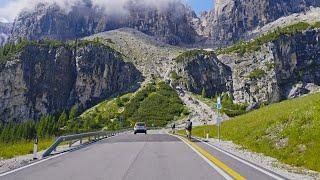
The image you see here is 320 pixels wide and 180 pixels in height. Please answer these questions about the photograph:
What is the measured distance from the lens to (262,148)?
78.3ft

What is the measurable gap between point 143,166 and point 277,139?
12.1m

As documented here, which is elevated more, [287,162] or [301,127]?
[301,127]

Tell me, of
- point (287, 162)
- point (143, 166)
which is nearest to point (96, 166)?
point (143, 166)

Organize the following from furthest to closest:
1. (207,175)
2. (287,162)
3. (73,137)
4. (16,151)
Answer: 1. (73,137)
2. (16,151)
3. (287,162)
4. (207,175)

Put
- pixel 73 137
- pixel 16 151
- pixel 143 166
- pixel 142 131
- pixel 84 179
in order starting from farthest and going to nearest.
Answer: pixel 142 131 < pixel 73 137 < pixel 16 151 < pixel 143 166 < pixel 84 179

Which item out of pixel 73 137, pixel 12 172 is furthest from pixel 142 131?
pixel 12 172

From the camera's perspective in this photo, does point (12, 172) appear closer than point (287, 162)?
Yes

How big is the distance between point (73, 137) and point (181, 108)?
545 ft

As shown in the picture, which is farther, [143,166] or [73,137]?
[73,137]

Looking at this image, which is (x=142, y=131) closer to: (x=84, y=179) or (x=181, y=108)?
(x=84, y=179)

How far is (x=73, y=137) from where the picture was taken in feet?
97.1

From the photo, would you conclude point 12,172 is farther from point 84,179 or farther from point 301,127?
point 301,127

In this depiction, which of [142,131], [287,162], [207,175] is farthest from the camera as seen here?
[142,131]

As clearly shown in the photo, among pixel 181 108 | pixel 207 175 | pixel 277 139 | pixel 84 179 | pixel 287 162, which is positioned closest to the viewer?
pixel 84 179
